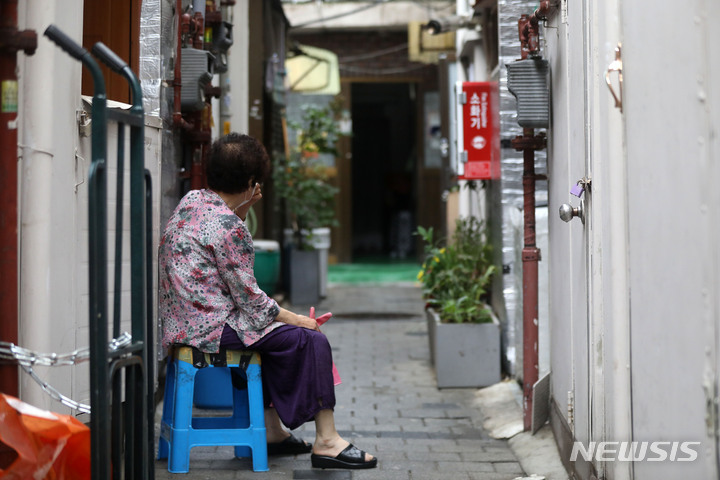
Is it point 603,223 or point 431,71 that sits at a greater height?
point 431,71

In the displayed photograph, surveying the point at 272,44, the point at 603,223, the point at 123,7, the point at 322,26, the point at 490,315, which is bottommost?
the point at 490,315

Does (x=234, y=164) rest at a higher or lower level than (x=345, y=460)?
higher

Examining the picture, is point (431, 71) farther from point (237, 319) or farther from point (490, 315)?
point (237, 319)

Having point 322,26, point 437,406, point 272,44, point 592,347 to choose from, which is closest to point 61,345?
point 592,347

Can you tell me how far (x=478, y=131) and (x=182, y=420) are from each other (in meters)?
3.88

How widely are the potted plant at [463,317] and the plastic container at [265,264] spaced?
7.20 ft

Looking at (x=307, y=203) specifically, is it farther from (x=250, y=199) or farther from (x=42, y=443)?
(x=42, y=443)

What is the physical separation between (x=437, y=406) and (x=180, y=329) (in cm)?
231

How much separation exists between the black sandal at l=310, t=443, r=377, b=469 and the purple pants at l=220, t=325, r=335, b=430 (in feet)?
0.73

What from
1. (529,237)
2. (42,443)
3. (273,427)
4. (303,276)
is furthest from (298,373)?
(303,276)

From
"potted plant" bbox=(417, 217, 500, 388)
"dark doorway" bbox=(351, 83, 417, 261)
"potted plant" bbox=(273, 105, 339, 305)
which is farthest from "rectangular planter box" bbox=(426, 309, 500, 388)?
"dark doorway" bbox=(351, 83, 417, 261)

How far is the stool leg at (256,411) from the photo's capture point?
156 inches

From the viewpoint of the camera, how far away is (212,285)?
3951 mm

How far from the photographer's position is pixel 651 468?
2.70 metres
